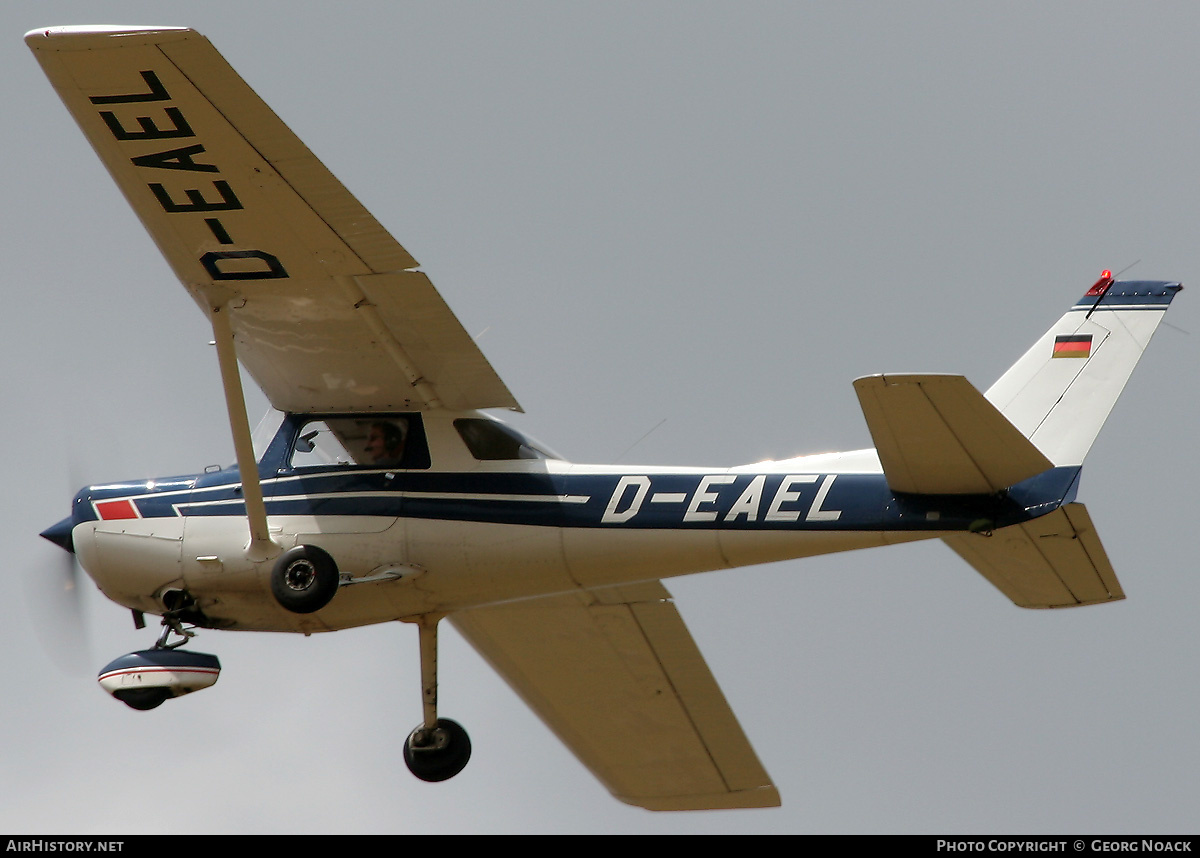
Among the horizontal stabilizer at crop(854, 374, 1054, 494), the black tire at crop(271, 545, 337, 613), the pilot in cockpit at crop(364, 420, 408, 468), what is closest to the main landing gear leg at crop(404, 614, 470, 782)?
the black tire at crop(271, 545, 337, 613)

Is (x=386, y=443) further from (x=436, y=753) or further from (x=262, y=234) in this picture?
(x=436, y=753)

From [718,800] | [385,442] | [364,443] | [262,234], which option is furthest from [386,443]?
[718,800]

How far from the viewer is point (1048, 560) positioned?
1072 centimetres

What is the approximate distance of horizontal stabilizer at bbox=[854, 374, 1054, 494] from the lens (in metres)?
9.55

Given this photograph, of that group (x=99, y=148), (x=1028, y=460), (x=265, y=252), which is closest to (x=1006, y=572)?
(x=1028, y=460)

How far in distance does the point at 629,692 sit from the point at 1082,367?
16.1 ft

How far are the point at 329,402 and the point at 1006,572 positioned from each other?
4.78m

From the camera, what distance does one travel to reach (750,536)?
1118 centimetres

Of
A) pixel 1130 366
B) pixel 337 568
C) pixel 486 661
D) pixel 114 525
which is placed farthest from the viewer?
pixel 486 661

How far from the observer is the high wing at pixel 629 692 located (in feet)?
44.0

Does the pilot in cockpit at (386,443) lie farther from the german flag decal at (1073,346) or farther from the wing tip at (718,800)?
the german flag decal at (1073,346)

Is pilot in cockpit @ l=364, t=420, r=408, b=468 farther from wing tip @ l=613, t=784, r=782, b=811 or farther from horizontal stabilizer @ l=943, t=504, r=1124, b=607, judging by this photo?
wing tip @ l=613, t=784, r=782, b=811

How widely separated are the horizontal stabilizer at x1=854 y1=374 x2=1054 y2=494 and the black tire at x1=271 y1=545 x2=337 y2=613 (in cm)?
378

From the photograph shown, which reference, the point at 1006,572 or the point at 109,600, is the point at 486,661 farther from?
the point at 1006,572
